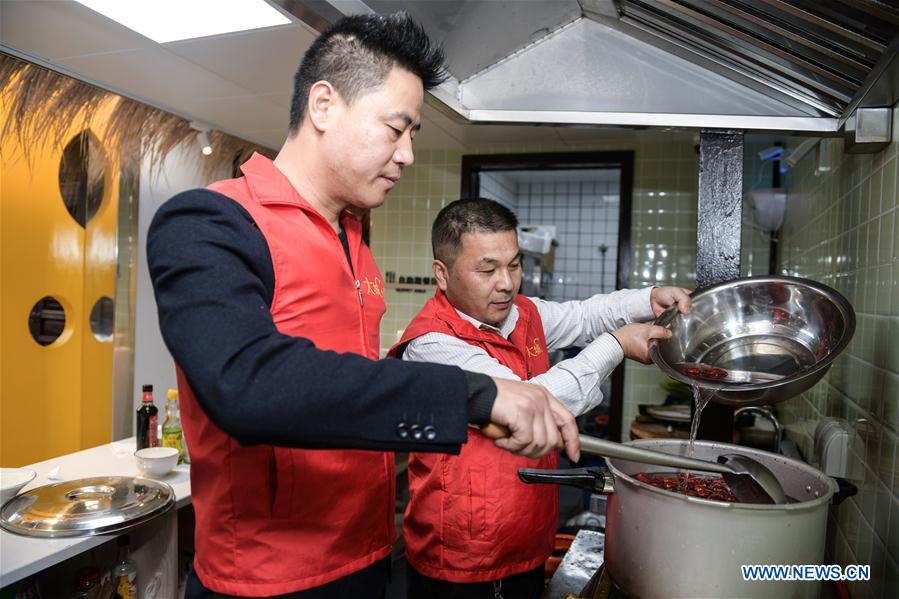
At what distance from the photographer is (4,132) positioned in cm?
306

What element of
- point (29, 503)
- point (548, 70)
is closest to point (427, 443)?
point (548, 70)

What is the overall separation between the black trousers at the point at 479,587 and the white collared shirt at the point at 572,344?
1.77ft

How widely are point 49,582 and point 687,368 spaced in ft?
6.53

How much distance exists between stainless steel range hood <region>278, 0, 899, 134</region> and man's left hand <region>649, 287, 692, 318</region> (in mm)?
414

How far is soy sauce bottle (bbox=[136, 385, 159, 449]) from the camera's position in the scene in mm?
2264

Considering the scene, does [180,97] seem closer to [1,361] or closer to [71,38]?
[71,38]

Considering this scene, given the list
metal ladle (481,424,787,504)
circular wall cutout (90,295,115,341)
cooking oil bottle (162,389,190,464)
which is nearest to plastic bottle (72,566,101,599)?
cooking oil bottle (162,389,190,464)

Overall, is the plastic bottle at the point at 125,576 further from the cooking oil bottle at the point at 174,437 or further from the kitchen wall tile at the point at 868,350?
the kitchen wall tile at the point at 868,350

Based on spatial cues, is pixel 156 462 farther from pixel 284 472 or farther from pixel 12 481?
pixel 284 472

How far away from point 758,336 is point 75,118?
11.5 feet

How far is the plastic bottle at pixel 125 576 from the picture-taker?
6.21 feet

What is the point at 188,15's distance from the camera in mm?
2156
